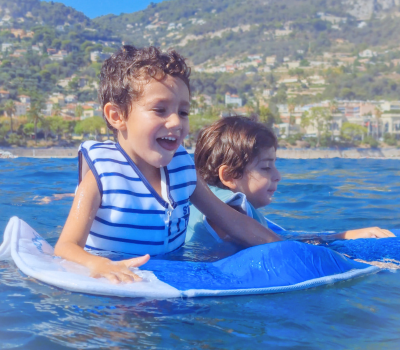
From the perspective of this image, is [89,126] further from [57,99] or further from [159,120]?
[159,120]

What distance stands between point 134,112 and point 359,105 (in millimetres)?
85750

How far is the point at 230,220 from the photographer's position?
2.67 metres

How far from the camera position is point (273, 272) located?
218 cm

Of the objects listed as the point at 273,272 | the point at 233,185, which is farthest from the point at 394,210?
the point at 273,272

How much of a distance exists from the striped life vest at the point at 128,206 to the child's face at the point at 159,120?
105mm

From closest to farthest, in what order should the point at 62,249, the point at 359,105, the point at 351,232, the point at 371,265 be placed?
the point at 62,249
the point at 371,265
the point at 351,232
the point at 359,105

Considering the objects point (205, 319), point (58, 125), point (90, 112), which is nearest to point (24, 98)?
point (90, 112)

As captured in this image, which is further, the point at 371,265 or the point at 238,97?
the point at 238,97

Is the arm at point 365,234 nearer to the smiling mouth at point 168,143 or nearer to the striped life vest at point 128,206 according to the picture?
the striped life vest at point 128,206

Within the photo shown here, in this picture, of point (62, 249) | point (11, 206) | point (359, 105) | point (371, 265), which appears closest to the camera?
point (62, 249)

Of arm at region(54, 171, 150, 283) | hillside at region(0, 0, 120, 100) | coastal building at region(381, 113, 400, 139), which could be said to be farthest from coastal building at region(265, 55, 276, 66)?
arm at region(54, 171, 150, 283)

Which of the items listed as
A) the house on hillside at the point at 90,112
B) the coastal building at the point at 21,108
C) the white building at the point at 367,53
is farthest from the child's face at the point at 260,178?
the white building at the point at 367,53

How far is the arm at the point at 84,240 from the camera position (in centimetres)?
193

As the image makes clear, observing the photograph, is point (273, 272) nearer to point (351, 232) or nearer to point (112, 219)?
point (112, 219)
